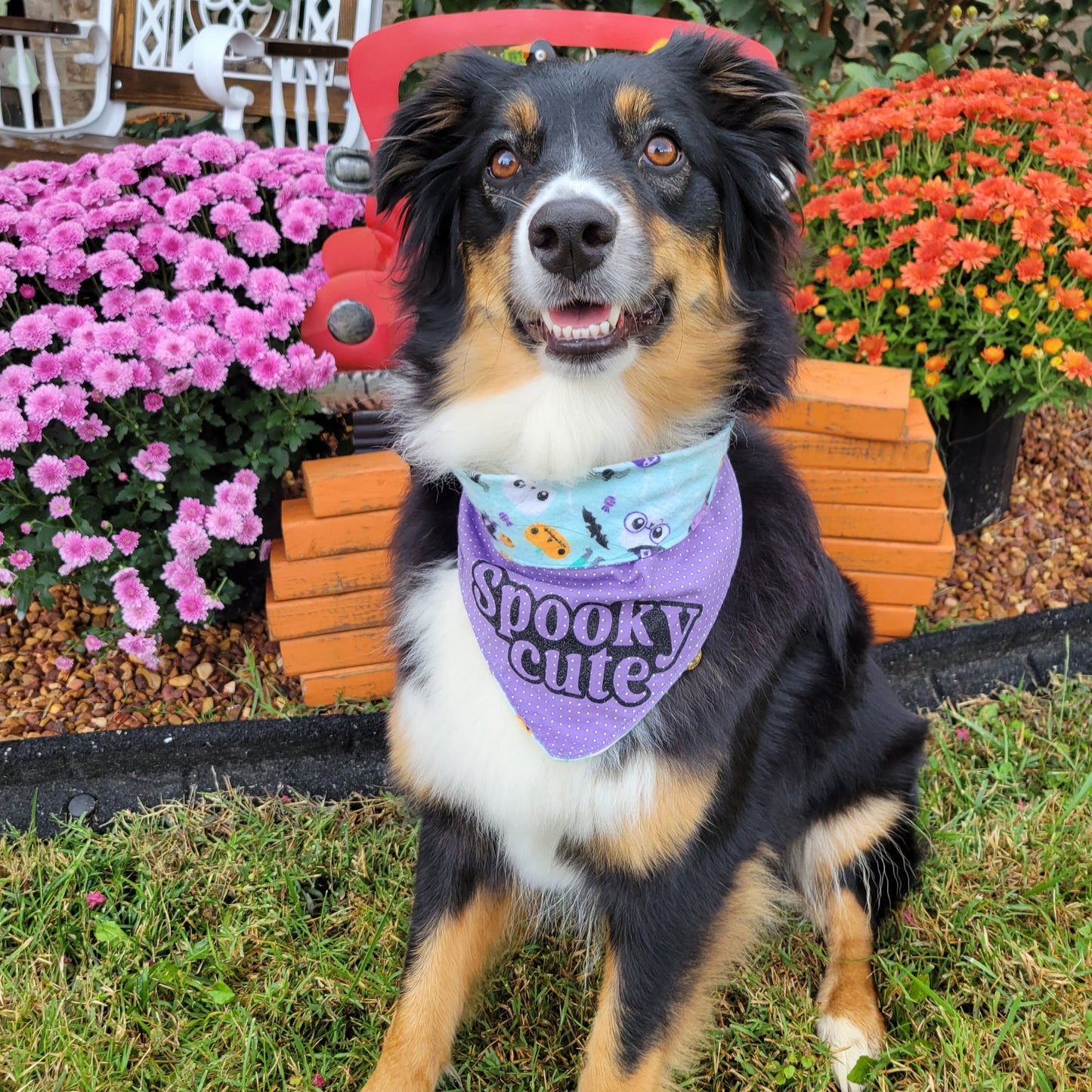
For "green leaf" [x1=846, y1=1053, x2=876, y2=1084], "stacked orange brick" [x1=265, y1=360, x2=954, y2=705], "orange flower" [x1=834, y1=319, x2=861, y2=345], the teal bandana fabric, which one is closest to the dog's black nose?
the teal bandana fabric

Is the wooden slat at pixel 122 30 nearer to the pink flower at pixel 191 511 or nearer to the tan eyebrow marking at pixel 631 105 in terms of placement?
the pink flower at pixel 191 511

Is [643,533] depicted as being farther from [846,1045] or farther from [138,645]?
[138,645]

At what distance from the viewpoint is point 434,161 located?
2.09m

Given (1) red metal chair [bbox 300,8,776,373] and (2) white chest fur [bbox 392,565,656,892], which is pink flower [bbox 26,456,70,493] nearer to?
(1) red metal chair [bbox 300,8,776,373]

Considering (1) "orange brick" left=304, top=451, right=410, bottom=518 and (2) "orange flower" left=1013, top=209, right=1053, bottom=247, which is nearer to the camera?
(1) "orange brick" left=304, top=451, right=410, bottom=518

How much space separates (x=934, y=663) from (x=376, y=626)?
177cm

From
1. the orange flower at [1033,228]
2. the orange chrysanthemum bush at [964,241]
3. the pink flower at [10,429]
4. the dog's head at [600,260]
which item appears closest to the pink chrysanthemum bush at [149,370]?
the pink flower at [10,429]

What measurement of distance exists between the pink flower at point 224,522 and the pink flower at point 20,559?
1.53 feet

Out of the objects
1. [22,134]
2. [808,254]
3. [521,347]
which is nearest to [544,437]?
[521,347]

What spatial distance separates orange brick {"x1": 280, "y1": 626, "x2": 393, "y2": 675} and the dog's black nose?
151 cm

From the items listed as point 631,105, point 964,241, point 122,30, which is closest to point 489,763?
point 631,105

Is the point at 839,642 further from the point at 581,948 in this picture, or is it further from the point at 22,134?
the point at 22,134

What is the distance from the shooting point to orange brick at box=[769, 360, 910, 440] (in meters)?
2.97

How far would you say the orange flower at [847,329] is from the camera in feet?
10.9
